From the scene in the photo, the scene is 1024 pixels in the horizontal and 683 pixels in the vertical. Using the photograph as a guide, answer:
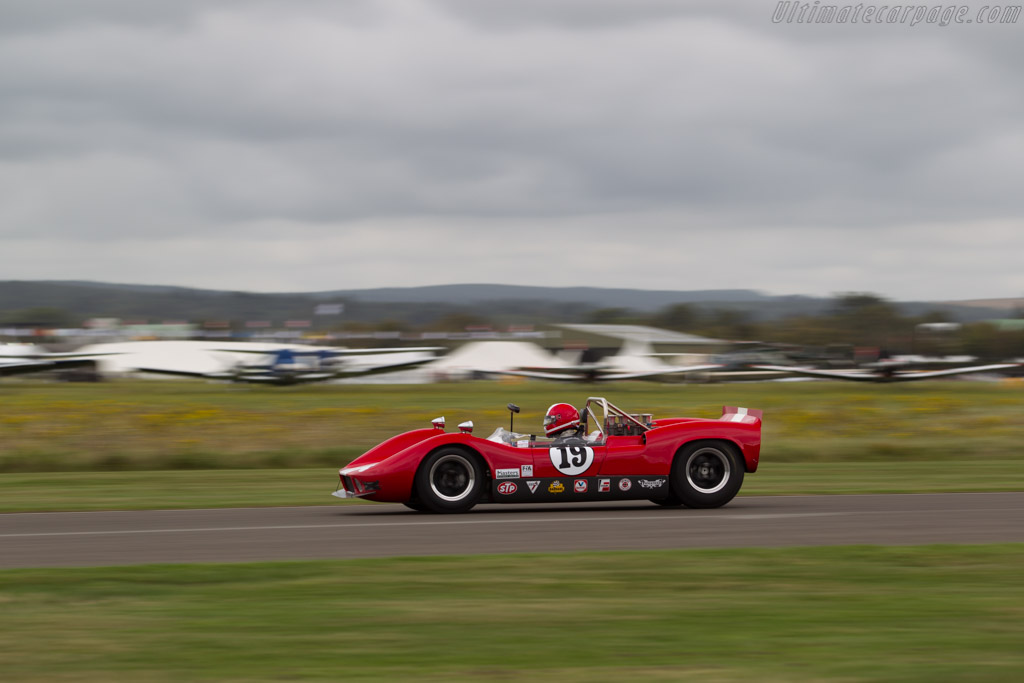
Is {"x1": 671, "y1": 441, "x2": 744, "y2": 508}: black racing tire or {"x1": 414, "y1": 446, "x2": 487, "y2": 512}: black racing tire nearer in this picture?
{"x1": 414, "y1": 446, "x2": 487, "y2": 512}: black racing tire

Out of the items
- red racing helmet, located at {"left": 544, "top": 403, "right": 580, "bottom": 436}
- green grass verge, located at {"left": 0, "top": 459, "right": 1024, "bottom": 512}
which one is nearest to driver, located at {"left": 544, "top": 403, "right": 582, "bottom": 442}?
red racing helmet, located at {"left": 544, "top": 403, "right": 580, "bottom": 436}

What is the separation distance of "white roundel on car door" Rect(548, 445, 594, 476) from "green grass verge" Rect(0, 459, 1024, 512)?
9.84ft

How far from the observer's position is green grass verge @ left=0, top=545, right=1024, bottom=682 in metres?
5.41

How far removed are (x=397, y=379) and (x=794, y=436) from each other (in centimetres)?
4024

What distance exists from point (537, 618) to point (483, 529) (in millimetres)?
4050

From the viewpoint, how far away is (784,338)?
10488 centimetres

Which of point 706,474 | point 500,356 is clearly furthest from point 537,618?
point 500,356

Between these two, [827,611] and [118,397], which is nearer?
[827,611]

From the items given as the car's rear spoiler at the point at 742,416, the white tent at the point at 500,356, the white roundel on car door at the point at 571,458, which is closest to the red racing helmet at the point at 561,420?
the white roundel on car door at the point at 571,458

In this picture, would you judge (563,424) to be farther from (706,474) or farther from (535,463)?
(706,474)

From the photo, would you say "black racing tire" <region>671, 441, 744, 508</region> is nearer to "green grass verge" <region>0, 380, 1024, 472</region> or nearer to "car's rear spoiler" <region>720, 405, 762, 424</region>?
"car's rear spoiler" <region>720, 405, 762, 424</region>

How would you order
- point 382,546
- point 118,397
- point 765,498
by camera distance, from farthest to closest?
point 118,397 < point 765,498 < point 382,546

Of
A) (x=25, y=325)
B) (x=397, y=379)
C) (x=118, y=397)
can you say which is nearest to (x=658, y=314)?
(x=397, y=379)

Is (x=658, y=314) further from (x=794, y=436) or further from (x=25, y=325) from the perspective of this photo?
(x=794, y=436)
